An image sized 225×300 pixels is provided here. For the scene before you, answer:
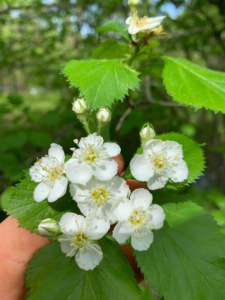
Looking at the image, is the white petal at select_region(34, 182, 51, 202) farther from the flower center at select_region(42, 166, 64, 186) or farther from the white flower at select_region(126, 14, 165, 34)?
the white flower at select_region(126, 14, 165, 34)

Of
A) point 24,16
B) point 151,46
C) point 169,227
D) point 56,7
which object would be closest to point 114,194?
point 169,227

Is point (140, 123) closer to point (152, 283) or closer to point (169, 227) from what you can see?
point (169, 227)

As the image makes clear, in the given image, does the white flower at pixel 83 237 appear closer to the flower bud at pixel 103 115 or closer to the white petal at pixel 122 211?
the white petal at pixel 122 211

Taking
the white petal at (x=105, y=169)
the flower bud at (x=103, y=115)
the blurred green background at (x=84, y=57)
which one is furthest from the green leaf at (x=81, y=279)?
the blurred green background at (x=84, y=57)

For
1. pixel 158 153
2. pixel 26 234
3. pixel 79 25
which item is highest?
pixel 79 25

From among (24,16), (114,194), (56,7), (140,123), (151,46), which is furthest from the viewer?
(24,16)

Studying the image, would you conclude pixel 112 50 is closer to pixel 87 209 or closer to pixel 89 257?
pixel 87 209

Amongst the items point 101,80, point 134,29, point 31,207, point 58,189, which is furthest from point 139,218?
point 134,29
